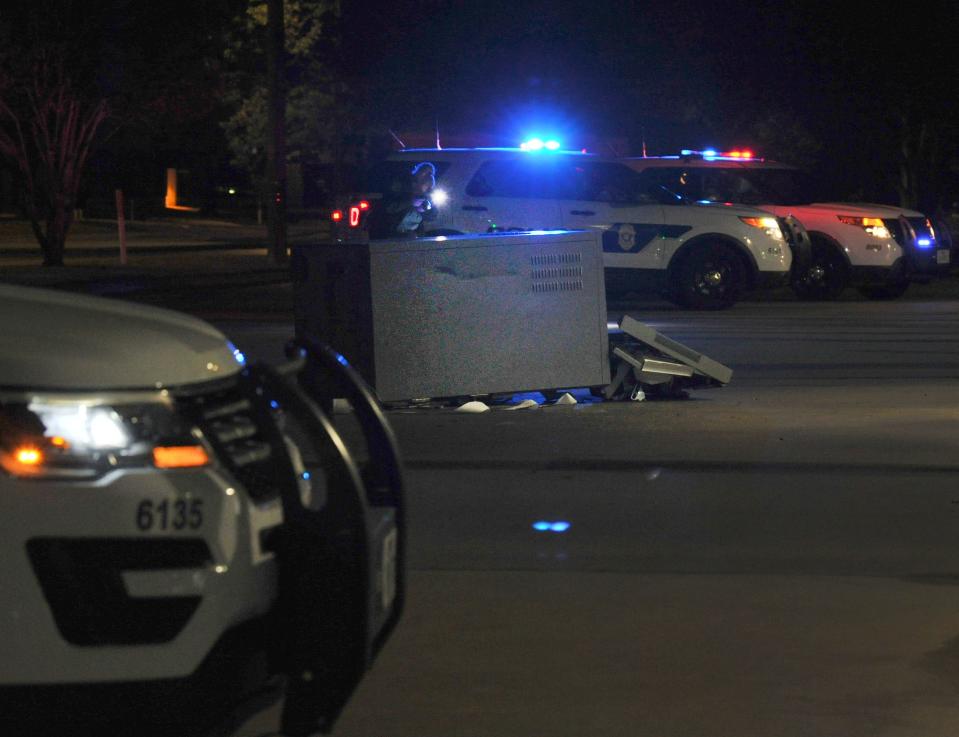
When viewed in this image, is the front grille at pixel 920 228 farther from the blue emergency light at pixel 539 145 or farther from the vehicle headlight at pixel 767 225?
the blue emergency light at pixel 539 145

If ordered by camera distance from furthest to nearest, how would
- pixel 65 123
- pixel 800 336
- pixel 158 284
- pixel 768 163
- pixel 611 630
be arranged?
pixel 65 123 < pixel 158 284 < pixel 768 163 < pixel 800 336 < pixel 611 630

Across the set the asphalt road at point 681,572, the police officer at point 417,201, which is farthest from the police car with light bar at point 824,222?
→ the asphalt road at point 681,572

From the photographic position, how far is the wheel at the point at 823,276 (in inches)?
829

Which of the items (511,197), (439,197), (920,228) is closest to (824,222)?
(920,228)

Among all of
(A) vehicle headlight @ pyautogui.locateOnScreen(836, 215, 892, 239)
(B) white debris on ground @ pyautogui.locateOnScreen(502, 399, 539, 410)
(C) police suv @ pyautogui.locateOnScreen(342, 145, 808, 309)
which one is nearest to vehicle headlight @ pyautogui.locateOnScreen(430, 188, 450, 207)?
(C) police suv @ pyautogui.locateOnScreen(342, 145, 808, 309)

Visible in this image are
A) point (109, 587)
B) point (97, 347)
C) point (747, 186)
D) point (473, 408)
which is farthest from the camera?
point (747, 186)

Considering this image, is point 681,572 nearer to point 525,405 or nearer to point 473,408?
point 473,408

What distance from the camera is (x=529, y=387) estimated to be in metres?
11.2

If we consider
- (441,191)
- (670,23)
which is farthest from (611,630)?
(670,23)

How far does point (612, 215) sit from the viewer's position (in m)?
19.6

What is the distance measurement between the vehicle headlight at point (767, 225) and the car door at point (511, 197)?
2274 mm

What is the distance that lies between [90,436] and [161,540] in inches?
10.9

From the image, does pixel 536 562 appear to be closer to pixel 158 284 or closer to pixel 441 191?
pixel 441 191

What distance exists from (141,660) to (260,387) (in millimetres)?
677
